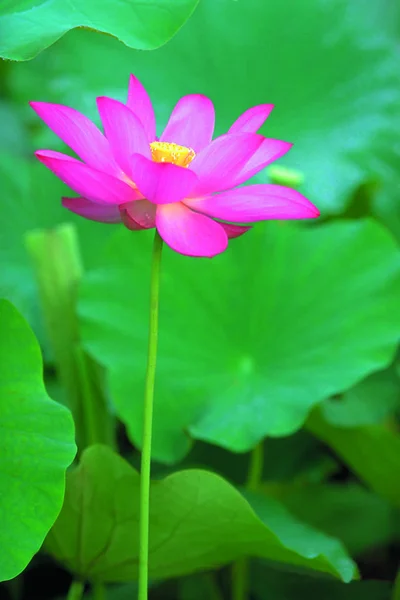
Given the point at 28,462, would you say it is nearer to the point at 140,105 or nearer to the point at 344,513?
the point at 140,105

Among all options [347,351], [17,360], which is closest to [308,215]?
[17,360]

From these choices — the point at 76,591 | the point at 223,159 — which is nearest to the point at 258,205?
the point at 223,159

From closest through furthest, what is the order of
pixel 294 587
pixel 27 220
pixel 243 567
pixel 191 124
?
pixel 191 124, pixel 243 567, pixel 294 587, pixel 27 220

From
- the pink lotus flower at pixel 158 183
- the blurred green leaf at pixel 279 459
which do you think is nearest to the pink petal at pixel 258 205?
the pink lotus flower at pixel 158 183

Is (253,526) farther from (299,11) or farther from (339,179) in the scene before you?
(299,11)

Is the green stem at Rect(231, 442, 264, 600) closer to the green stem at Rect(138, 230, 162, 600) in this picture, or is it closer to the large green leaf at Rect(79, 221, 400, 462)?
the large green leaf at Rect(79, 221, 400, 462)
